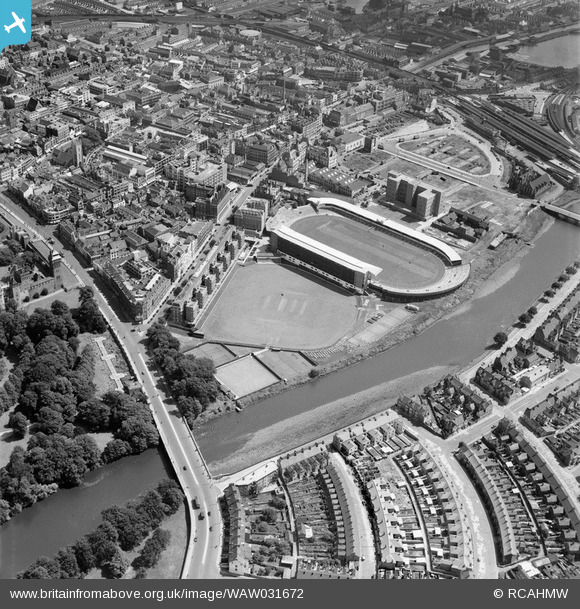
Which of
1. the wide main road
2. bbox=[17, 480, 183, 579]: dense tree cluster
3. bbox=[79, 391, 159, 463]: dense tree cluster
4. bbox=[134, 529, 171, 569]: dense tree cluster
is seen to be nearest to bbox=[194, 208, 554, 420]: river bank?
the wide main road

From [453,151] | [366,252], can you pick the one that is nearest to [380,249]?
[366,252]

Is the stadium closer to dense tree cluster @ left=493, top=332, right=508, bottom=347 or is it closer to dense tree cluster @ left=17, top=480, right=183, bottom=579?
dense tree cluster @ left=493, top=332, right=508, bottom=347

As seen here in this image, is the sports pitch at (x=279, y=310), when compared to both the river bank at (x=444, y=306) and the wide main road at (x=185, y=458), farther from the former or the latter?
the wide main road at (x=185, y=458)

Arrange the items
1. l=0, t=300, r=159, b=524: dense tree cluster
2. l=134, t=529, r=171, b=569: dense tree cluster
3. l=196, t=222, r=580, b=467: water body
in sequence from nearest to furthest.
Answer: l=134, t=529, r=171, b=569: dense tree cluster, l=0, t=300, r=159, b=524: dense tree cluster, l=196, t=222, r=580, b=467: water body

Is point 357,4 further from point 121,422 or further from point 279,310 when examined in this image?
point 121,422

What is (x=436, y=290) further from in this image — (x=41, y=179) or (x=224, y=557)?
(x=41, y=179)

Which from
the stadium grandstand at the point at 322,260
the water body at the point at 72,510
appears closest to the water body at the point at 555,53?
the stadium grandstand at the point at 322,260
